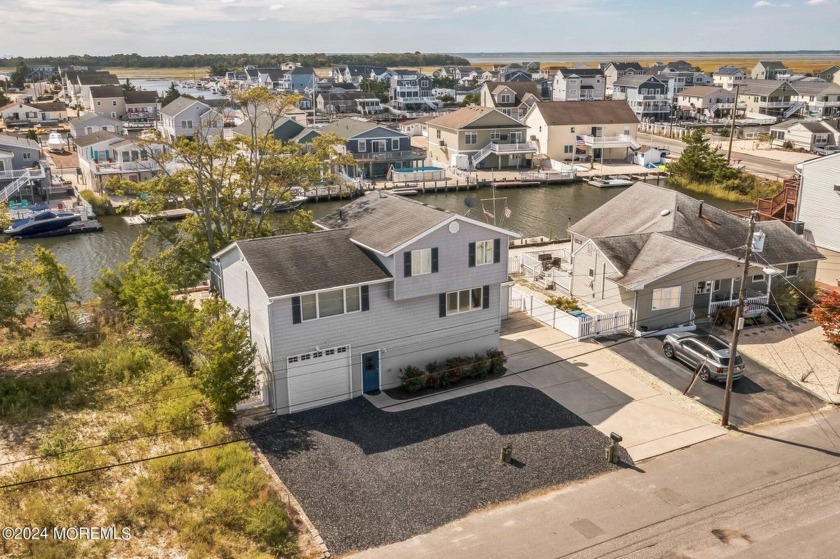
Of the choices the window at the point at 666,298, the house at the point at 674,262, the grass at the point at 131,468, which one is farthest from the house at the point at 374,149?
the grass at the point at 131,468

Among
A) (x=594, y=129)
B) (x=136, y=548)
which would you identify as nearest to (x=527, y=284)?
(x=136, y=548)

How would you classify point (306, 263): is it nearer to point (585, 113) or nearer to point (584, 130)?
point (584, 130)

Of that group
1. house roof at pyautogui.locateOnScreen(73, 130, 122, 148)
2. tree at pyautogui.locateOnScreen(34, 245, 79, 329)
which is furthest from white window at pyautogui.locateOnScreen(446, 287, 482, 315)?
house roof at pyautogui.locateOnScreen(73, 130, 122, 148)

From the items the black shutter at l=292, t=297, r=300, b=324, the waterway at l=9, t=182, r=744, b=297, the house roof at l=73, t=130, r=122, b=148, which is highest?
the house roof at l=73, t=130, r=122, b=148

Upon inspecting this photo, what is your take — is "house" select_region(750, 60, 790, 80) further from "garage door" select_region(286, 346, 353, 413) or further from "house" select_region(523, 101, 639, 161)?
"garage door" select_region(286, 346, 353, 413)

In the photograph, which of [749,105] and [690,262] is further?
[749,105]

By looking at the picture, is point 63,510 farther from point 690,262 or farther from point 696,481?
point 690,262

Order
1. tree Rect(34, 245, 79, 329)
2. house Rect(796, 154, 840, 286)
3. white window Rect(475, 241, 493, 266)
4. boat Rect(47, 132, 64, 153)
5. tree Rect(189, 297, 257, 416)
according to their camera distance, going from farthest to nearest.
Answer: boat Rect(47, 132, 64, 153)
house Rect(796, 154, 840, 286)
tree Rect(34, 245, 79, 329)
white window Rect(475, 241, 493, 266)
tree Rect(189, 297, 257, 416)
